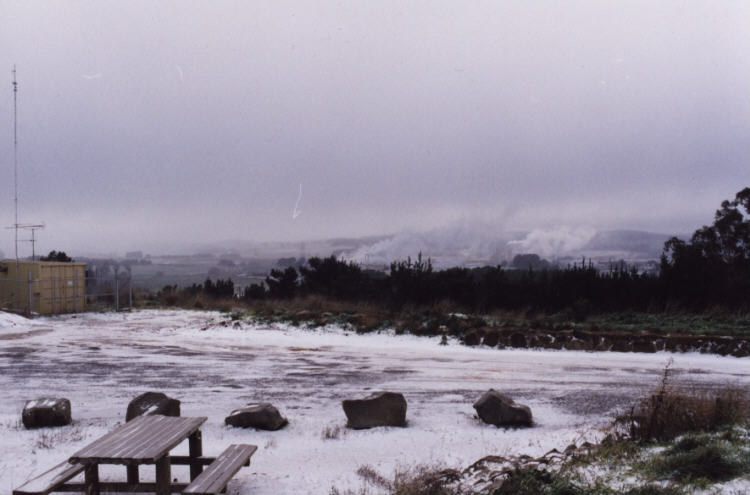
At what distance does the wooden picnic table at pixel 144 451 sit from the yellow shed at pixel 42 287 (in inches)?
757

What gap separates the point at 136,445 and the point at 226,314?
1704cm

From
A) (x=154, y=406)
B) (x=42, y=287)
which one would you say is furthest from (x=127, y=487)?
(x=42, y=287)

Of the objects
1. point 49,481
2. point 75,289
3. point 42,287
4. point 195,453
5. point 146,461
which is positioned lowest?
point 195,453

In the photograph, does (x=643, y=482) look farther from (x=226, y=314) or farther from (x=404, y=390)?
(x=226, y=314)

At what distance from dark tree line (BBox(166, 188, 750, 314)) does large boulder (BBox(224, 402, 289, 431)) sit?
43.4 ft

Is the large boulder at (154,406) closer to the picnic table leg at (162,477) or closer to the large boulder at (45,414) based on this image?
the large boulder at (45,414)

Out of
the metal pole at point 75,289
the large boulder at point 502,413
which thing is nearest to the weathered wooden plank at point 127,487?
the large boulder at point 502,413

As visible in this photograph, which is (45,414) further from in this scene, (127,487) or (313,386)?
(313,386)

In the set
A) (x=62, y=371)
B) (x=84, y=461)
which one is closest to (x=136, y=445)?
(x=84, y=461)

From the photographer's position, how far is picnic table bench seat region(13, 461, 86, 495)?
4.68 m

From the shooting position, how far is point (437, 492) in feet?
17.1

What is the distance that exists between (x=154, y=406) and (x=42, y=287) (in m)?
18.4

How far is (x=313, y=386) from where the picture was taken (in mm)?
10305

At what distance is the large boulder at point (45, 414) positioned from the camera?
7.55 metres
